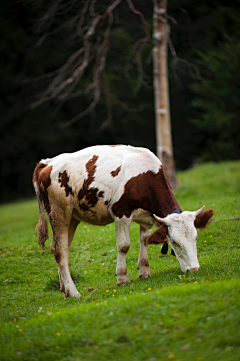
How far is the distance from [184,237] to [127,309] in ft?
5.93

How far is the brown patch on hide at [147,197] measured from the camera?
22.1ft

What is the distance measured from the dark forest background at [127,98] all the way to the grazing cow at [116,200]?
16.2 metres

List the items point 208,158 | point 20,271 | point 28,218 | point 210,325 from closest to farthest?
1. point 210,325
2. point 20,271
3. point 28,218
4. point 208,158

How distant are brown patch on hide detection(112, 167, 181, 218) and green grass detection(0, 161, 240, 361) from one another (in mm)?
1183

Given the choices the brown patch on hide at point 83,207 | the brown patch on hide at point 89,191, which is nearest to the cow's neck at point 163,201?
the brown patch on hide at point 89,191

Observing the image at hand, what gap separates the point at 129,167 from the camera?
689 centimetres

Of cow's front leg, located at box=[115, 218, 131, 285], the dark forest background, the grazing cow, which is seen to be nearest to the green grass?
cow's front leg, located at box=[115, 218, 131, 285]

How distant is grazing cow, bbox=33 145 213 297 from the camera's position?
6613 mm

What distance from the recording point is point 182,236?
6.30 m

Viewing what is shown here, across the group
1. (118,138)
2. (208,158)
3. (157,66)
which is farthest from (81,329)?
(118,138)

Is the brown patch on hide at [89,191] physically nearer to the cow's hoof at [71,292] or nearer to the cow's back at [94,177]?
the cow's back at [94,177]

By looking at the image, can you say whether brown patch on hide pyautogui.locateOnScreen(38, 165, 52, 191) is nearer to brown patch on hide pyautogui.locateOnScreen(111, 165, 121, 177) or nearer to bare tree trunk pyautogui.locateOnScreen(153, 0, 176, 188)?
brown patch on hide pyautogui.locateOnScreen(111, 165, 121, 177)

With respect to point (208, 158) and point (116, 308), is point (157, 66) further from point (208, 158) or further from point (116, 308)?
point (208, 158)

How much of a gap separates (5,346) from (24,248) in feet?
17.3
